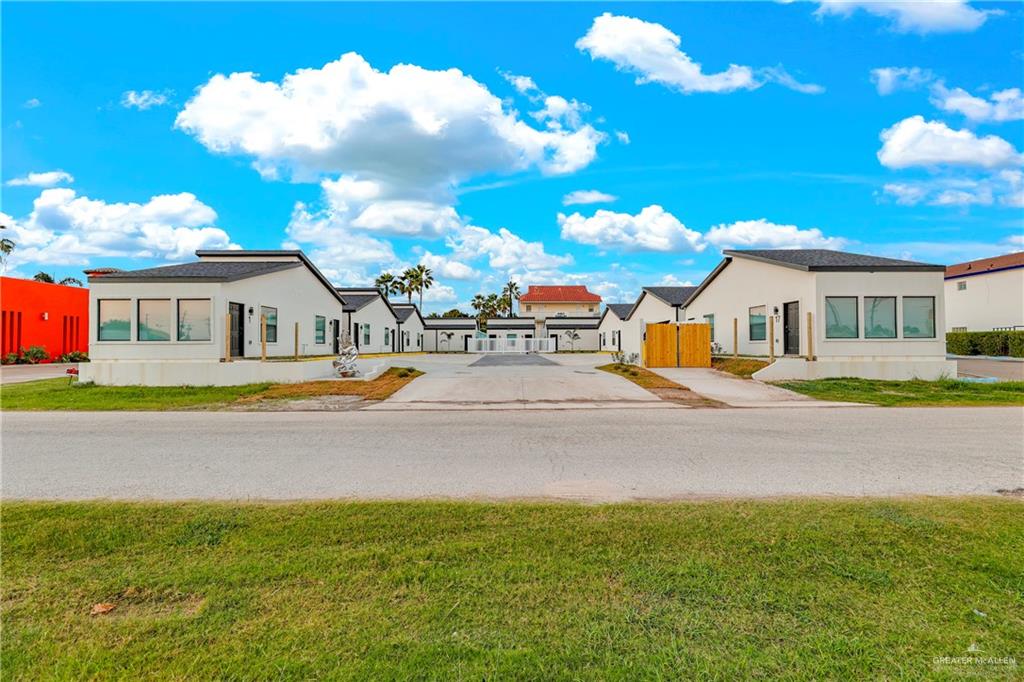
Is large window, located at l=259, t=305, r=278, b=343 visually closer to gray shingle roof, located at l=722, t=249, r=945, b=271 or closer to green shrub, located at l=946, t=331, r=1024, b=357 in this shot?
gray shingle roof, located at l=722, t=249, r=945, b=271

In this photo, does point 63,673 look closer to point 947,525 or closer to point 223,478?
point 223,478

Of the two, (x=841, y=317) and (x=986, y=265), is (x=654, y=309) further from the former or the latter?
(x=986, y=265)

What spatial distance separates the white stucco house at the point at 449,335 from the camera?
63.2 meters

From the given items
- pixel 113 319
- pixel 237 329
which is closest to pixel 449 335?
pixel 237 329

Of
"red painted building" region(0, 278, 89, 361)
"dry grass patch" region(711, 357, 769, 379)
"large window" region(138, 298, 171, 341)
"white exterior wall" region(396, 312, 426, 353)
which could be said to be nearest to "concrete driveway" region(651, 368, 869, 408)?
"dry grass patch" region(711, 357, 769, 379)

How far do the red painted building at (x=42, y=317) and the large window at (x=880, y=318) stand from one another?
143 ft

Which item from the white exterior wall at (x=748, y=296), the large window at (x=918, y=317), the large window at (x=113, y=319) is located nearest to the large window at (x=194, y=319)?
the large window at (x=113, y=319)

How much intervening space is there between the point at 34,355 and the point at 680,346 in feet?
122

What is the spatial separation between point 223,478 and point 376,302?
3449 centimetres

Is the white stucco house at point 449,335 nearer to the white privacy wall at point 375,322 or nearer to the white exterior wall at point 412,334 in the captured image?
the white exterior wall at point 412,334

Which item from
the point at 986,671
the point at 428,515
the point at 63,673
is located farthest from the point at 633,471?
the point at 63,673

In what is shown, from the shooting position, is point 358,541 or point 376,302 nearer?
point 358,541

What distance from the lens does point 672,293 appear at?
37.6m

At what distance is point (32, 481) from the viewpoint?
21.2 ft
